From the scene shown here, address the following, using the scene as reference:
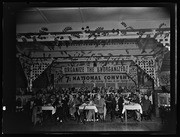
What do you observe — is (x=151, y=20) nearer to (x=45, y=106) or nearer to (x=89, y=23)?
(x=89, y=23)

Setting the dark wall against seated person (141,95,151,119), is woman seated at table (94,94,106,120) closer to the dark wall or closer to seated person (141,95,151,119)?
seated person (141,95,151,119)

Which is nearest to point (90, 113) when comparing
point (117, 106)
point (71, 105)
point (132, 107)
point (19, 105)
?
point (71, 105)

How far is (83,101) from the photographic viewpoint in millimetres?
4078

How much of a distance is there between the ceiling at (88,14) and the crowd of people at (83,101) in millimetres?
1185

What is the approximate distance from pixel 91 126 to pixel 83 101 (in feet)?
1.42

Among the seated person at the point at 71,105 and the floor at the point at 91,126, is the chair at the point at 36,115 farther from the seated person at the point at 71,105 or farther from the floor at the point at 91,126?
the seated person at the point at 71,105

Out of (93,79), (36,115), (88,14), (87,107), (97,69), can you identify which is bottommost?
(36,115)

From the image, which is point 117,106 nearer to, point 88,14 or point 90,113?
point 90,113

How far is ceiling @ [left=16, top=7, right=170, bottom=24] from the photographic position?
3990mm

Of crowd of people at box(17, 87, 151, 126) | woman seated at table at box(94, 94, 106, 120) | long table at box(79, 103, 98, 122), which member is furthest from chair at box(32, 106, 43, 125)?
woman seated at table at box(94, 94, 106, 120)

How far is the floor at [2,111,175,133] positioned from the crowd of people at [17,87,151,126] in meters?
0.08

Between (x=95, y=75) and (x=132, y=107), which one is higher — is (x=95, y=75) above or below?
above

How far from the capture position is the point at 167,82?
13.3ft

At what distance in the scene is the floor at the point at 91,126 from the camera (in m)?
3.99
